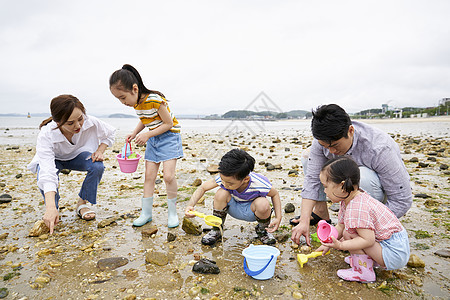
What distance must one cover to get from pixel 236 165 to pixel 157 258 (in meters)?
1.12

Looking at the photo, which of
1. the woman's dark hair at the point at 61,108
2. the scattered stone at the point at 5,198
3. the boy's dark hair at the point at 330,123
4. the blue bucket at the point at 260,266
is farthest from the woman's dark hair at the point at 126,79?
the scattered stone at the point at 5,198

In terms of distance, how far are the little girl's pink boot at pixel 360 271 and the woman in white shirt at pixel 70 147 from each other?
2753mm

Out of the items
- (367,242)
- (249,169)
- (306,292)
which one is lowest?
(306,292)

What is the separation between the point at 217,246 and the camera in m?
3.01

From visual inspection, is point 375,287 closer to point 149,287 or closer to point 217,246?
point 217,246

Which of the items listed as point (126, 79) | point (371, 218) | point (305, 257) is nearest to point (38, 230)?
point (126, 79)

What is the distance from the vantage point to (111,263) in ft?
8.62

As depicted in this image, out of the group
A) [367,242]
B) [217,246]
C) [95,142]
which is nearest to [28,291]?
[217,246]

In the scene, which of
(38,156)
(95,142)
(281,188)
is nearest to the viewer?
(38,156)

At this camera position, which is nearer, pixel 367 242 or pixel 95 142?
pixel 367 242

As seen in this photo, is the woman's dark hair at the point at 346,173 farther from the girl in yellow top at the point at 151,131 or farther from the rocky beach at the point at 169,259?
the girl in yellow top at the point at 151,131

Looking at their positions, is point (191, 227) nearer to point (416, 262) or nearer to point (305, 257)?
point (305, 257)

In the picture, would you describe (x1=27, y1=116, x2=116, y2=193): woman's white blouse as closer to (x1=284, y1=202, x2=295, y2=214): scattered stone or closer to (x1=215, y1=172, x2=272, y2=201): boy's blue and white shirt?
(x1=215, y1=172, x2=272, y2=201): boy's blue and white shirt

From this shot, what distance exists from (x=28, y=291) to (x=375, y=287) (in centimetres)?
267
